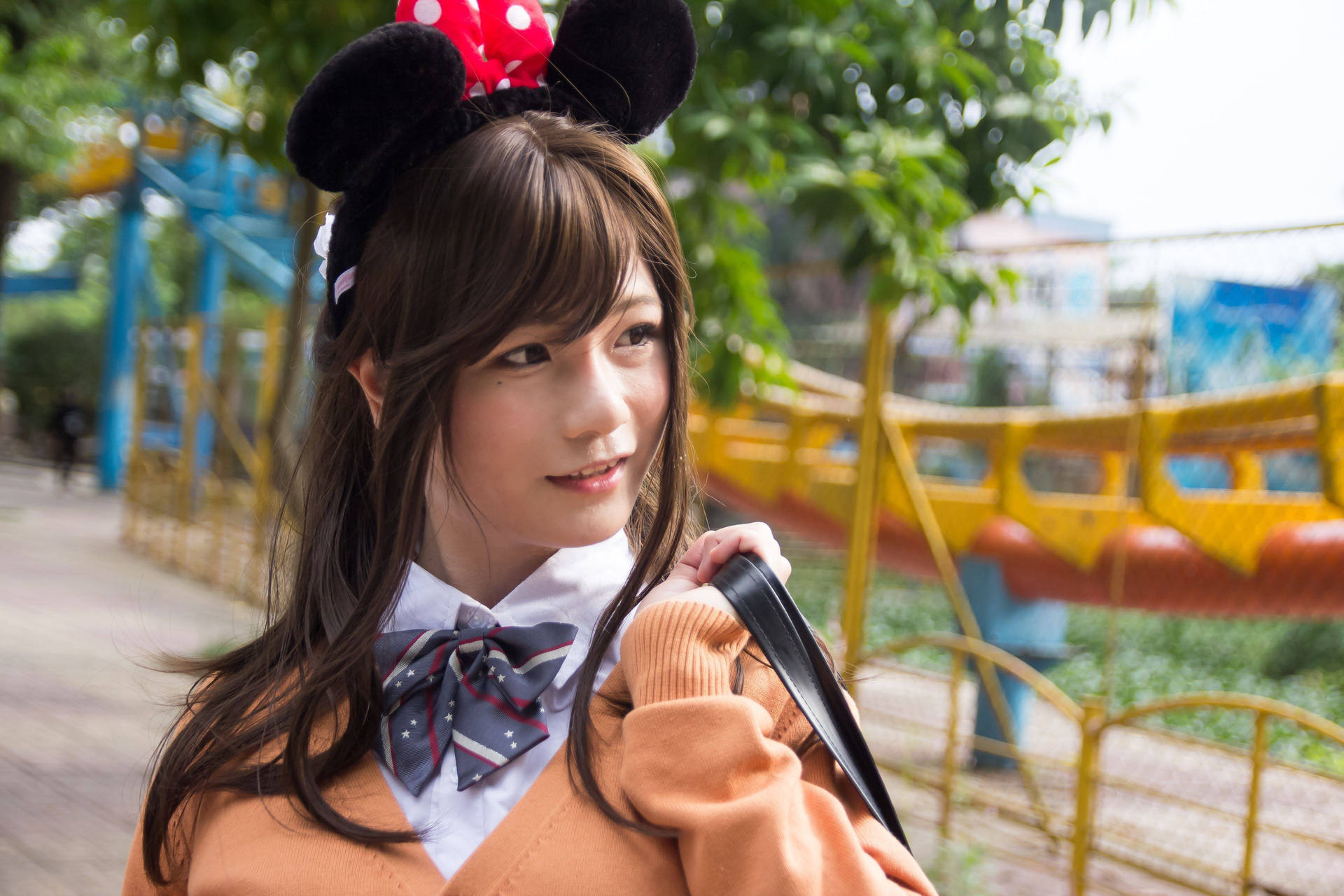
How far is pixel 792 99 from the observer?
306 cm

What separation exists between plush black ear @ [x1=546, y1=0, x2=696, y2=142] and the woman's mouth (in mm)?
369

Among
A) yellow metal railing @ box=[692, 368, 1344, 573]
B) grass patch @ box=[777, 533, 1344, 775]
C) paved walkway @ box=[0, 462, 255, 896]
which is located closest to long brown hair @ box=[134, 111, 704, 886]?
paved walkway @ box=[0, 462, 255, 896]

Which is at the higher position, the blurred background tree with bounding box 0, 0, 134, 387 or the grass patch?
the blurred background tree with bounding box 0, 0, 134, 387

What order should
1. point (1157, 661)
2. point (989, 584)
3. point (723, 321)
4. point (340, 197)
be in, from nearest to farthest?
point (340, 197) → point (723, 321) → point (989, 584) → point (1157, 661)

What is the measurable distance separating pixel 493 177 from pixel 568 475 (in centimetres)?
28

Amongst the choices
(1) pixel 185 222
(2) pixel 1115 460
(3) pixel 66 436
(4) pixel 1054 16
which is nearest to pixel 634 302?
(4) pixel 1054 16

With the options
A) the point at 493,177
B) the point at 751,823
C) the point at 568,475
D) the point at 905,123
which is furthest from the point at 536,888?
the point at 905,123

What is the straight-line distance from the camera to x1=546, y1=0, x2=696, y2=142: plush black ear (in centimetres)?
114

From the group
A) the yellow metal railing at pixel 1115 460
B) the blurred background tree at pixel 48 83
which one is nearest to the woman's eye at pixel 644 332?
the yellow metal railing at pixel 1115 460

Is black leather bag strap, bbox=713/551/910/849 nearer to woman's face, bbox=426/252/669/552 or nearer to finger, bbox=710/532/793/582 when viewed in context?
finger, bbox=710/532/793/582

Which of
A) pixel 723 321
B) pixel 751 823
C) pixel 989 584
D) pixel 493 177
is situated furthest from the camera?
pixel 989 584

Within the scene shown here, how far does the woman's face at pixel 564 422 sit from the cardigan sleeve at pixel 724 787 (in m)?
0.14

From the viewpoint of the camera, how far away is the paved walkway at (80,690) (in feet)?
12.0

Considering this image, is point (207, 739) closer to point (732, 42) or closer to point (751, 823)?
point (751, 823)
